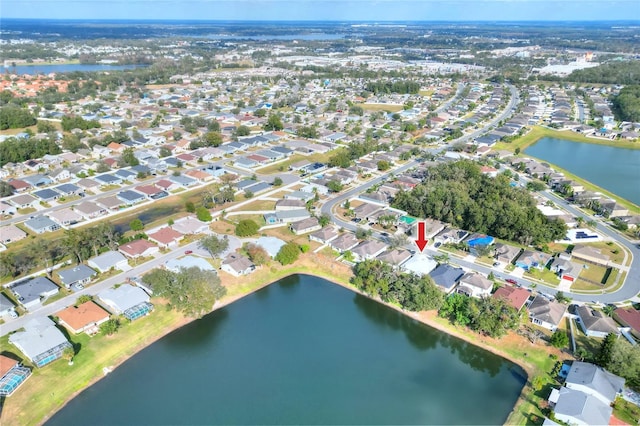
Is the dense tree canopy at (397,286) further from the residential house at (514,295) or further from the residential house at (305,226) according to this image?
the residential house at (305,226)

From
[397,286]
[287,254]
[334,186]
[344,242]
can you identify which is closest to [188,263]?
[287,254]


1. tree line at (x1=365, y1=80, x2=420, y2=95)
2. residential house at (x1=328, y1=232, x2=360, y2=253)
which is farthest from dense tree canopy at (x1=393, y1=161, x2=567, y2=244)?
tree line at (x1=365, y1=80, x2=420, y2=95)

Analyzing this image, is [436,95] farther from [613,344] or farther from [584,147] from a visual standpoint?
[613,344]

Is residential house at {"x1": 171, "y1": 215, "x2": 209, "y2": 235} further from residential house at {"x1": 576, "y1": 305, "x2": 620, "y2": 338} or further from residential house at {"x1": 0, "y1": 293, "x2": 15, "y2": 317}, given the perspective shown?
residential house at {"x1": 576, "y1": 305, "x2": 620, "y2": 338}

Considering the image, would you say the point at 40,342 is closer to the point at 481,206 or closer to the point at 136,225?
the point at 136,225

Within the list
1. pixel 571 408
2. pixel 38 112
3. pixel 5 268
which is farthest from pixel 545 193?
pixel 38 112

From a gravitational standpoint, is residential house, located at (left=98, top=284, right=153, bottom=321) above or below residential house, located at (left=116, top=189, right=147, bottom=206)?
below
